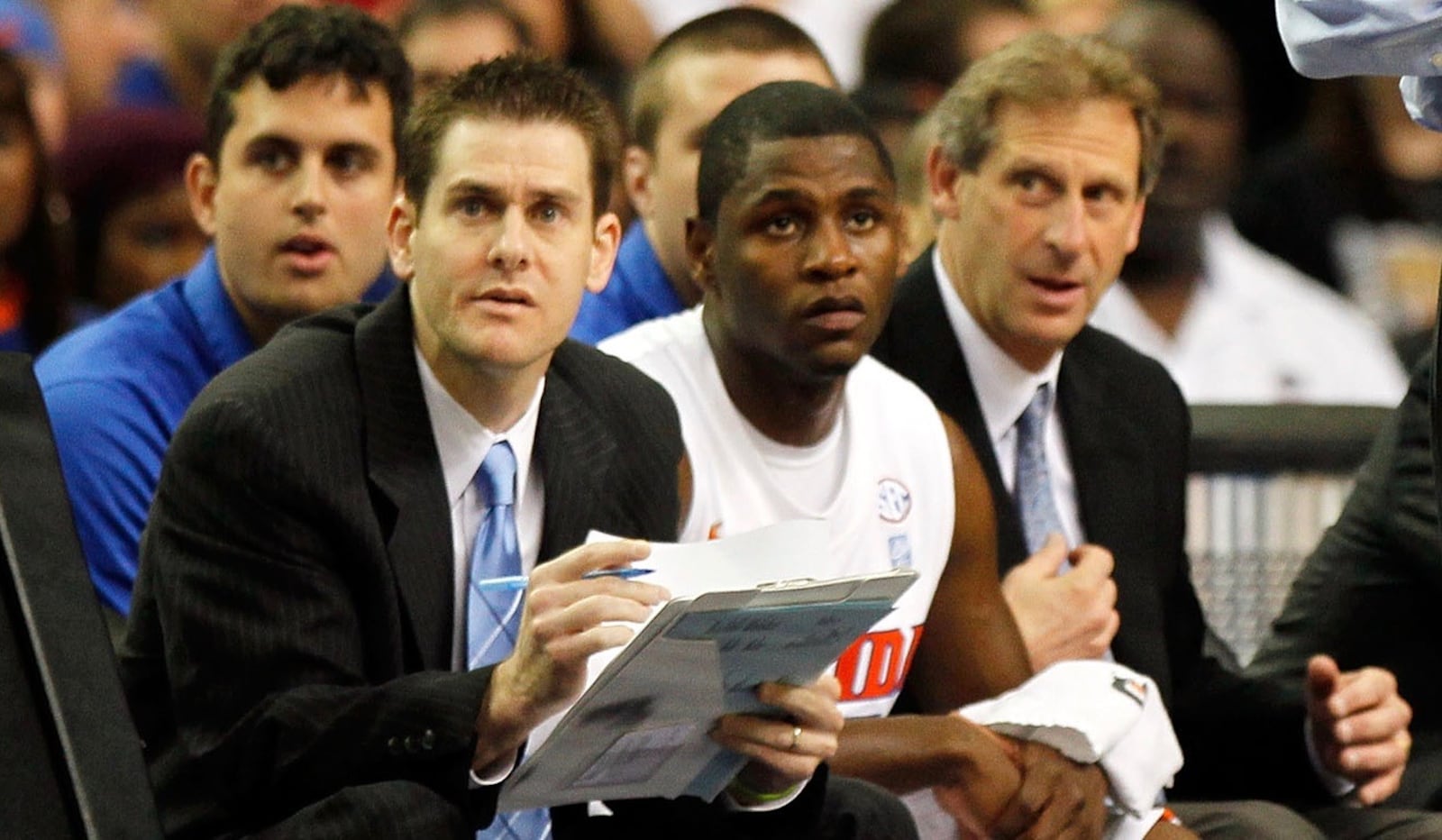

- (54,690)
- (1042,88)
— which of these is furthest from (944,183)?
(54,690)

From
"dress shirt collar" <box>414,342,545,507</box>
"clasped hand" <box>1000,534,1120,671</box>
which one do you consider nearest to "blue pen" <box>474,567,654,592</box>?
"dress shirt collar" <box>414,342,545,507</box>

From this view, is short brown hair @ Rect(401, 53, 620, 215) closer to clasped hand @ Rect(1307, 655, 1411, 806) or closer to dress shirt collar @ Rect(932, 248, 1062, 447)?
dress shirt collar @ Rect(932, 248, 1062, 447)

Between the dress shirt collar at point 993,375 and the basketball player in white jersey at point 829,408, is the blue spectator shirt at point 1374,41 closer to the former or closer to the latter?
the basketball player in white jersey at point 829,408

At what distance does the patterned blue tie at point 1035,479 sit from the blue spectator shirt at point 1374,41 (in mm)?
1187

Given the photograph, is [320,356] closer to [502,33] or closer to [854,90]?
[502,33]

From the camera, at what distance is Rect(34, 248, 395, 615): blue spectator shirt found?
3676 millimetres

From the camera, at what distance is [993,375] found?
390cm

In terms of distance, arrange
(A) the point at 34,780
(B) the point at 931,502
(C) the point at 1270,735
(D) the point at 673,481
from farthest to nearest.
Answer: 1. (C) the point at 1270,735
2. (B) the point at 931,502
3. (D) the point at 673,481
4. (A) the point at 34,780

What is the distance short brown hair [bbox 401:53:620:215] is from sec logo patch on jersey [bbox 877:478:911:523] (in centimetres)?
60

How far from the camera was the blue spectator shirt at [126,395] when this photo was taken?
3.68 meters

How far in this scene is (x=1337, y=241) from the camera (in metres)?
6.44

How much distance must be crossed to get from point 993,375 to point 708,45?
963 millimetres

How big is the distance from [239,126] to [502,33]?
1.27 meters

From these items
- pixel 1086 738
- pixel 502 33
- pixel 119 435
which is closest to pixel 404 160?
pixel 119 435
